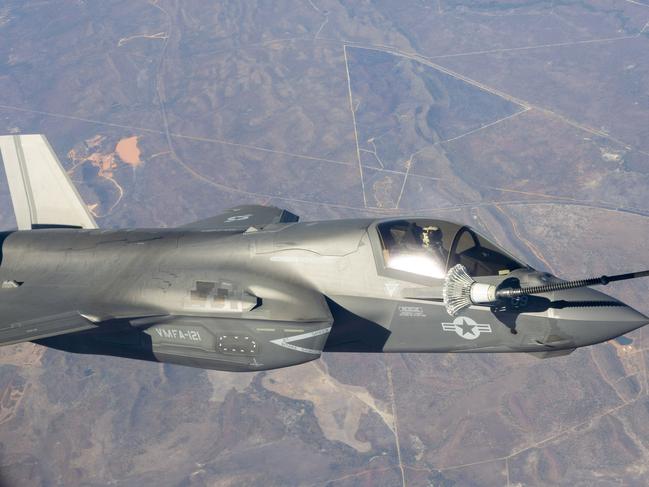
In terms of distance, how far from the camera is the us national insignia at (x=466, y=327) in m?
13.8

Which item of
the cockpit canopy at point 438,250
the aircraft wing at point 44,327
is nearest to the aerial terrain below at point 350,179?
the aircraft wing at point 44,327

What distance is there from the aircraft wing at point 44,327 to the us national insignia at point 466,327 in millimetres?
8534

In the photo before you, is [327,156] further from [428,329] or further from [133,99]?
[428,329]

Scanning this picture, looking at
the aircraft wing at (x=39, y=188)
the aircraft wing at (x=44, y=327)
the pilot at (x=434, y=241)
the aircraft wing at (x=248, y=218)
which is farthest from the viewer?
the aircraft wing at (x=39, y=188)

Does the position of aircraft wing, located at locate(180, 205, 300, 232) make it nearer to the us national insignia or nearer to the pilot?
the pilot

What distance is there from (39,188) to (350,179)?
80027mm

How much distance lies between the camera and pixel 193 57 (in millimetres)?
139750

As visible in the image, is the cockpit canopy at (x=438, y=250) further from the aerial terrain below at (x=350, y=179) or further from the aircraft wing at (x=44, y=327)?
the aerial terrain below at (x=350, y=179)

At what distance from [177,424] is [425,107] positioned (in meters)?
76.8

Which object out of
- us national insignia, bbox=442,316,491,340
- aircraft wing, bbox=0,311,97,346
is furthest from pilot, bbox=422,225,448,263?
aircraft wing, bbox=0,311,97,346

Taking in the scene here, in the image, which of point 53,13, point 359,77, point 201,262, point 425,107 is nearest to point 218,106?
point 359,77

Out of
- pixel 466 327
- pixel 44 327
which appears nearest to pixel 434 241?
pixel 466 327

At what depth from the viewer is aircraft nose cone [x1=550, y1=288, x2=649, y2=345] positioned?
1295 centimetres

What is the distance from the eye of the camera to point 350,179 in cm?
10075
